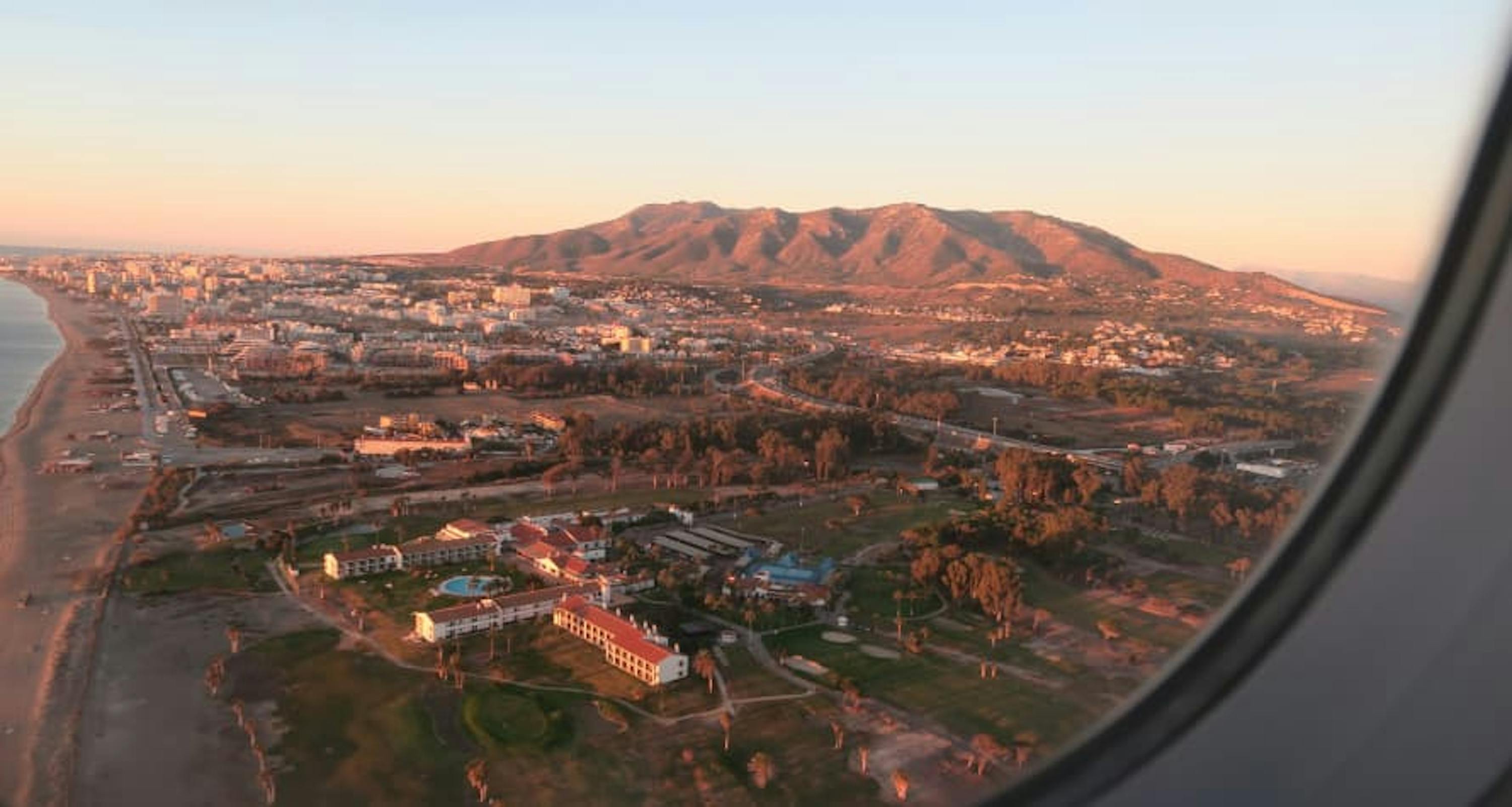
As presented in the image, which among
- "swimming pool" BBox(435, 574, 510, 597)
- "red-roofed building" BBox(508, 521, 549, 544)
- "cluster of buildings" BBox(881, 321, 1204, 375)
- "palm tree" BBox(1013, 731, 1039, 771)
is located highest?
"cluster of buildings" BBox(881, 321, 1204, 375)

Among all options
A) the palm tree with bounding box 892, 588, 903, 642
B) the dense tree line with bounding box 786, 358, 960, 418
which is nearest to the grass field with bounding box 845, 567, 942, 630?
the palm tree with bounding box 892, 588, 903, 642

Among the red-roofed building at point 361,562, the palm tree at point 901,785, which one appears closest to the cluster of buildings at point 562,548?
the red-roofed building at point 361,562

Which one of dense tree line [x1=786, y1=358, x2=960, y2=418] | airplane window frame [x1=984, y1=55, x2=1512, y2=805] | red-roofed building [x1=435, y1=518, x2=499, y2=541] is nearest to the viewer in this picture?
airplane window frame [x1=984, y1=55, x2=1512, y2=805]

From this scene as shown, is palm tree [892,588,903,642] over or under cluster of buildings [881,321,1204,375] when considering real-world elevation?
under

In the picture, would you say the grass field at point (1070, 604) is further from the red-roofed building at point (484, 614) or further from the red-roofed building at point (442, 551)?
the red-roofed building at point (442, 551)

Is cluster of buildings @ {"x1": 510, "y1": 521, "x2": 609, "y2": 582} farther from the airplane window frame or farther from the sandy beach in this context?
the airplane window frame

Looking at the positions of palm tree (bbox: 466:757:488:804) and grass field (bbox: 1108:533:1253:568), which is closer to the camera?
palm tree (bbox: 466:757:488:804)
